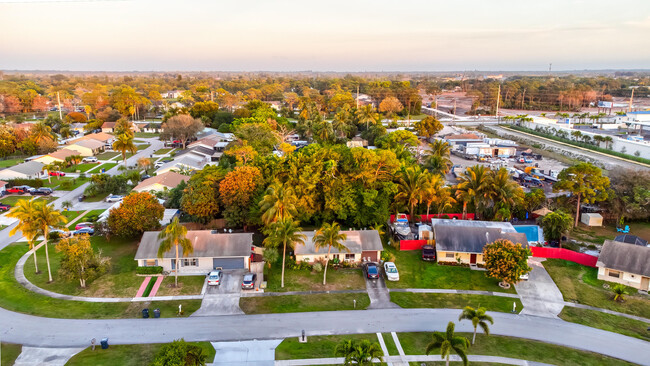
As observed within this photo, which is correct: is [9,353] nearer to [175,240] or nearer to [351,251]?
[175,240]

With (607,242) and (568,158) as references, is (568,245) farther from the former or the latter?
(568,158)

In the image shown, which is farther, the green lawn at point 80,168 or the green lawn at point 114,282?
the green lawn at point 80,168

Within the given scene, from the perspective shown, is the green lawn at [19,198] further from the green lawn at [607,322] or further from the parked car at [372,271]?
the green lawn at [607,322]

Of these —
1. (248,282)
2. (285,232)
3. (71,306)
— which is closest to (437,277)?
(285,232)

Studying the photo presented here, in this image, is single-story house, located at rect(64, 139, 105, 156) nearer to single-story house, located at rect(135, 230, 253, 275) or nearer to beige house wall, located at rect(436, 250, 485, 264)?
single-story house, located at rect(135, 230, 253, 275)

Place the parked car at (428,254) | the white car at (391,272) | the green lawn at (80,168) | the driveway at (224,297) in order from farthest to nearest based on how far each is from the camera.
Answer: the green lawn at (80,168), the parked car at (428,254), the white car at (391,272), the driveway at (224,297)

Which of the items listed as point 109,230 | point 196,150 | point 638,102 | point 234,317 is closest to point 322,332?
point 234,317

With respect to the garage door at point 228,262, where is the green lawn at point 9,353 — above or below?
below

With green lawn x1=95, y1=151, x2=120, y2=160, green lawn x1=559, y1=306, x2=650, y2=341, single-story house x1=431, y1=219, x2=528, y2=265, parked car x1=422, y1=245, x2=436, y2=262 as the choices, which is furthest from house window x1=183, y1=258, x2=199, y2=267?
green lawn x1=95, y1=151, x2=120, y2=160

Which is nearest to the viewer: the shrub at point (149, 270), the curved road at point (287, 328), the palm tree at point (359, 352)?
the palm tree at point (359, 352)

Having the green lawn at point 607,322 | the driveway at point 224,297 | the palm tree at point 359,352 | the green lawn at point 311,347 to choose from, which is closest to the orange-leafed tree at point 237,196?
the driveway at point 224,297
